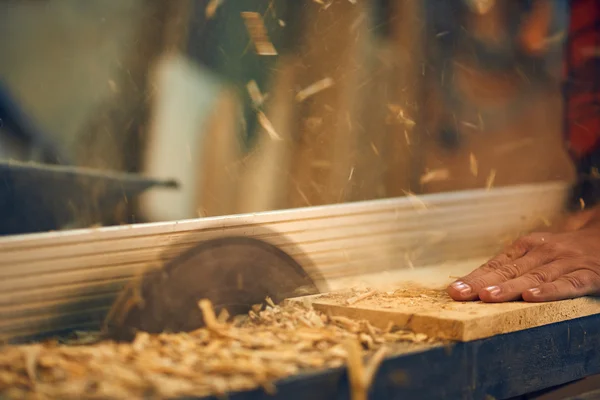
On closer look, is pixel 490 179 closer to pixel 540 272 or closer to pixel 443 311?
pixel 540 272

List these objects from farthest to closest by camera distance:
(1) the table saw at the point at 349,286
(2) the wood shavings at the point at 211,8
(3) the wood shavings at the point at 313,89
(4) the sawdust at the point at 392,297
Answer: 1. (3) the wood shavings at the point at 313,89
2. (2) the wood shavings at the point at 211,8
3. (4) the sawdust at the point at 392,297
4. (1) the table saw at the point at 349,286

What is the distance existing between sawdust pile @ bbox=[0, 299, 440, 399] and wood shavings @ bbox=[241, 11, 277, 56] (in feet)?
5.36

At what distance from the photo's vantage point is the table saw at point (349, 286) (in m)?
1.82

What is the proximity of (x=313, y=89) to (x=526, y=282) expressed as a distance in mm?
1636

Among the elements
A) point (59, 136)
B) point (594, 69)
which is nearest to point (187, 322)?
point (59, 136)

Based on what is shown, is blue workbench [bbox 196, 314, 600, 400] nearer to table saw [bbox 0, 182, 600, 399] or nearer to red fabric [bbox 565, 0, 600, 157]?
table saw [bbox 0, 182, 600, 399]

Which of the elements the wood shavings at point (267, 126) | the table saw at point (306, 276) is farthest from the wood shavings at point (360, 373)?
the wood shavings at point (267, 126)

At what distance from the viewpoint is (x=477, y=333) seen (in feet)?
6.30

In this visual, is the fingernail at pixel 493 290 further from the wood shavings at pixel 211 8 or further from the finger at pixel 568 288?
the wood shavings at pixel 211 8

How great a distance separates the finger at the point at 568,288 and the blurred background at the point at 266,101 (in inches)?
49.3

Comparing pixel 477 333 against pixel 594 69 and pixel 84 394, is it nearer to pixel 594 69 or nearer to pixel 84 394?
pixel 84 394

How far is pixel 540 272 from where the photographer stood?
2299 mm

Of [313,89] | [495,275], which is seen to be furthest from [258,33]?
[495,275]

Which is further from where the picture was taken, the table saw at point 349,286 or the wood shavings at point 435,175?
the wood shavings at point 435,175
